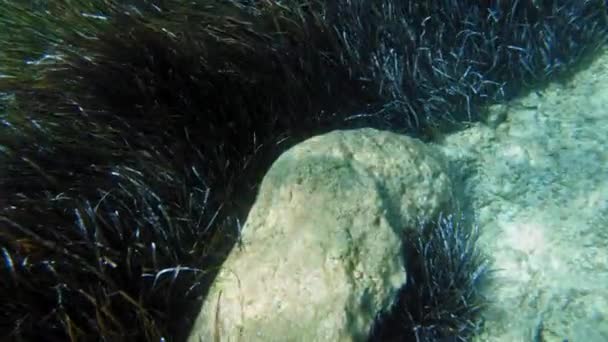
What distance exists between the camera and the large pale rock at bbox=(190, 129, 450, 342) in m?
2.45

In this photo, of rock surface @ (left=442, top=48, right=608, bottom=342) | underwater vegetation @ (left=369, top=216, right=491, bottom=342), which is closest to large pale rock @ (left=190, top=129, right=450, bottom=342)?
underwater vegetation @ (left=369, top=216, right=491, bottom=342)

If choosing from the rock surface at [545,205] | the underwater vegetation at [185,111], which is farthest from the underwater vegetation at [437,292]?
the rock surface at [545,205]

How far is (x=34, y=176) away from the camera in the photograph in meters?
3.00

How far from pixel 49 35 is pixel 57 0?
13.1 inches

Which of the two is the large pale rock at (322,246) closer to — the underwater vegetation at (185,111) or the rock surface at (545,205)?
the underwater vegetation at (185,111)

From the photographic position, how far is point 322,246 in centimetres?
254

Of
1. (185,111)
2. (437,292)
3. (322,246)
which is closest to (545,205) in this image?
(437,292)

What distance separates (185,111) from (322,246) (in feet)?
5.17

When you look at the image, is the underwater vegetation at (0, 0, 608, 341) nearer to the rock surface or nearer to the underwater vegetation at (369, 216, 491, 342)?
the underwater vegetation at (369, 216, 491, 342)

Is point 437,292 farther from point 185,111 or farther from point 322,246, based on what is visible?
point 185,111

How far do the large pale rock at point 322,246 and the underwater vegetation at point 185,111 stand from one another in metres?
0.28

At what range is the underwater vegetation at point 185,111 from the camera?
2699 mm

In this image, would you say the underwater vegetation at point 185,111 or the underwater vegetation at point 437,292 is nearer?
→ the underwater vegetation at point 185,111

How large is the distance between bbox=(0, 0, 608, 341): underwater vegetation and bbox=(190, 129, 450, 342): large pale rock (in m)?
0.28
